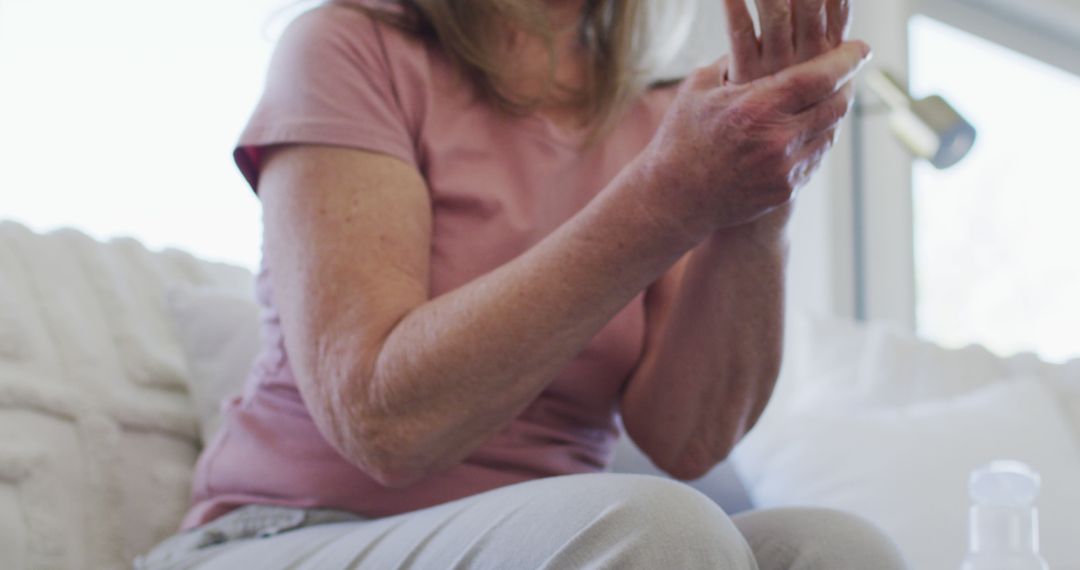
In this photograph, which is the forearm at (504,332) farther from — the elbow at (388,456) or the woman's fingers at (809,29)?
the woman's fingers at (809,29)

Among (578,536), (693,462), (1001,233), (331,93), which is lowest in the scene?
(1001,233)

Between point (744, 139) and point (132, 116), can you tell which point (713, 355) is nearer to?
point (744, 139)

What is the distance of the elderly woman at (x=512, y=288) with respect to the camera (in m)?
0.72

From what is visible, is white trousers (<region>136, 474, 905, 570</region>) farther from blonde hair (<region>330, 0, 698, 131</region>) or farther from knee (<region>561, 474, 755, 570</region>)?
blonde hair (<region>330, 0, 698, 131</region>)

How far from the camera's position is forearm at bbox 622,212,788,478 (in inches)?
37.1

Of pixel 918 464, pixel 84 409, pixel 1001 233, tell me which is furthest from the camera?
pixel 1001 233

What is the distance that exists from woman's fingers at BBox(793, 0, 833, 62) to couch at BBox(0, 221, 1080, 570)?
0.73 metres

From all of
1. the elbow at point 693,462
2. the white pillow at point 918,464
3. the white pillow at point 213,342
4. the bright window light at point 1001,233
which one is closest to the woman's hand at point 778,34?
the elbow at point 693,462

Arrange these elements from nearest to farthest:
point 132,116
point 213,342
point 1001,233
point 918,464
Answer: point 213,342 → point 918,464 → point 132,116 → point 1001,233

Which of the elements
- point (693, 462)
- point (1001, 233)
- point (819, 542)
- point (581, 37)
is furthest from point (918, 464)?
point (1001, 233)

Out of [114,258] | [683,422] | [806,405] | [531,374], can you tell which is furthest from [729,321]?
[806,405]

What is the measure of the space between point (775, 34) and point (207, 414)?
755mm

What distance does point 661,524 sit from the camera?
0.63 m

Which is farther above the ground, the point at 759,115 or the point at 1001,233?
the point at 759,115
